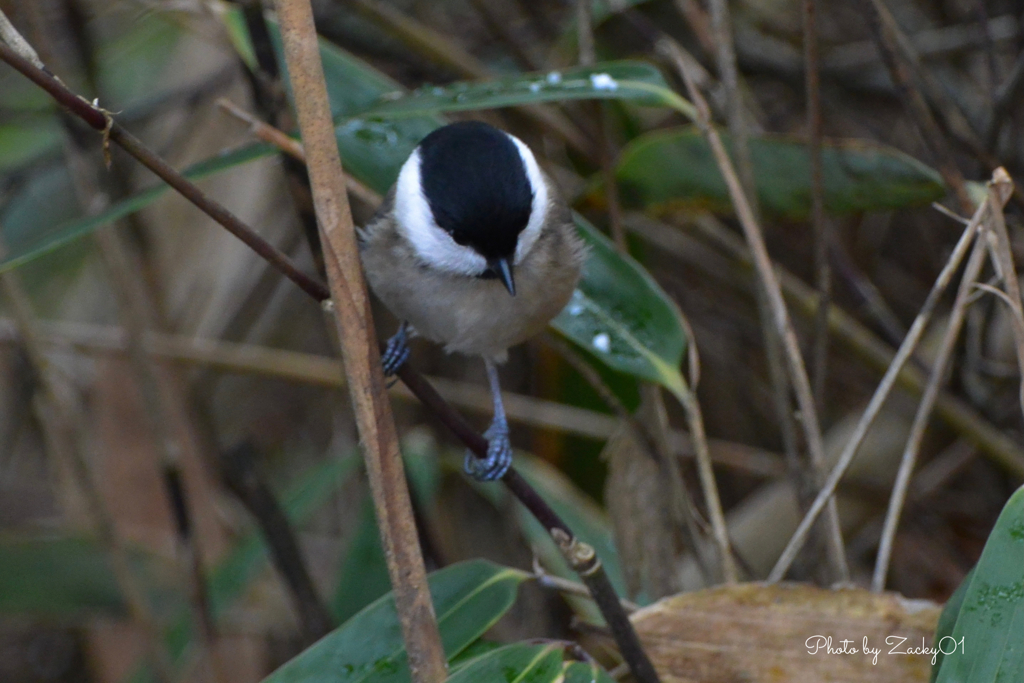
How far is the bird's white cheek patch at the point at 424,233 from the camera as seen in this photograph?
1.55m

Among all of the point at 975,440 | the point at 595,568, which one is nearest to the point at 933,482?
the point at 975,440

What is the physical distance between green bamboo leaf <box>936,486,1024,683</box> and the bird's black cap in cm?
74

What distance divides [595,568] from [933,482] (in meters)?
1.84

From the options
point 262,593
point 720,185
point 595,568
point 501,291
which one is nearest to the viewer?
point 595,568

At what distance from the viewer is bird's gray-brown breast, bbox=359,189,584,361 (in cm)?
162

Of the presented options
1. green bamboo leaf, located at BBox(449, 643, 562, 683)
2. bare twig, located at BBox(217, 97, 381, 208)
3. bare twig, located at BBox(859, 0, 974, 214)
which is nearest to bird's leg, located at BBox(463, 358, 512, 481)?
green bamboo leaf, located at BBox(449, 643, 562, 683)

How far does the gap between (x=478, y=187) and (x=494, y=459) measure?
1.45 feet

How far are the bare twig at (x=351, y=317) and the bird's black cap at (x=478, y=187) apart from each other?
0.41 metres

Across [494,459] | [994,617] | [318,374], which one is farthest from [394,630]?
[318,374]

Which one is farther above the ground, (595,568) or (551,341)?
(551,341)

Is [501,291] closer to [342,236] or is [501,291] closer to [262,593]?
[342,236]

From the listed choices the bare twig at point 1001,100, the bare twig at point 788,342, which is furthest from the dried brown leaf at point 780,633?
the bare twig at point 1001,100

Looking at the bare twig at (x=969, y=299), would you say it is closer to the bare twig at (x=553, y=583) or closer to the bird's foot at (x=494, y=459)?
the bare twig at (x=553, y=583)

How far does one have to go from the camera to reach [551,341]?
6.92 ft
